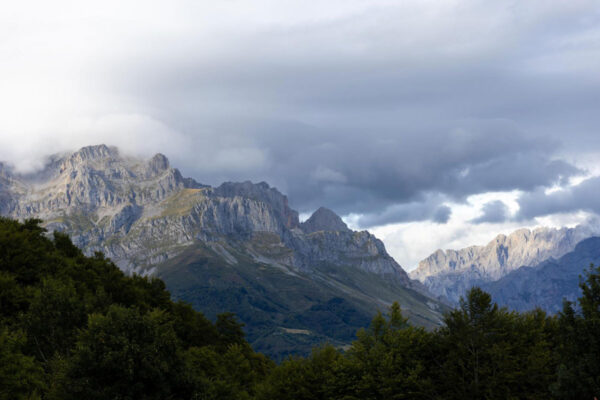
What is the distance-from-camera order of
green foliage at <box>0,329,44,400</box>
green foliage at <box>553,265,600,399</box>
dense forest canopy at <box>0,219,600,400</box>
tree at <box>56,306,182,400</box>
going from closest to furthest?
green foliage at <box>0,329,44,400</box> → tree at <box>56,306,182,400</box> → dense forest canopy at <box>0,219,600,400</box> → green foliage at <box>553,265,600,399</box>

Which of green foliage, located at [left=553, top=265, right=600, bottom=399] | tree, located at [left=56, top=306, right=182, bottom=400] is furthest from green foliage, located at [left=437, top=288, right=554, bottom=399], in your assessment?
tree, located at [left=56, top=306, right=182, bottom=400]

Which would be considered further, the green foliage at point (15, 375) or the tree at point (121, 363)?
the tree at point (121, 363)

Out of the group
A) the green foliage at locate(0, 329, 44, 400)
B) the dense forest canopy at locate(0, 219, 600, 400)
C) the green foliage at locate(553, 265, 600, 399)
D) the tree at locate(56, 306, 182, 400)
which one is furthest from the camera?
the green foliage at locate(553, 265, 600, 399)

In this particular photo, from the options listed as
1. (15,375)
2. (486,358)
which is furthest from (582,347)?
(15,375)

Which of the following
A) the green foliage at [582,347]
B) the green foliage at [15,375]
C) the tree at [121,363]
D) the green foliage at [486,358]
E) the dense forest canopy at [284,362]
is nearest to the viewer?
the green foliage at [15,375]

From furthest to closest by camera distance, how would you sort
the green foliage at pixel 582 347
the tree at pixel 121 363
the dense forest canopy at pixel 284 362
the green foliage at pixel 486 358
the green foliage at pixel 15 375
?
the green foliage at pixel 486 358, the green foliage at pixel 582 347, the dense forest canopy at pixel 284 362, the tree at pixel 121 363, the green foliage at pixel 15 375

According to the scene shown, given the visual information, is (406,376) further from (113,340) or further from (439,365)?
(113,340)

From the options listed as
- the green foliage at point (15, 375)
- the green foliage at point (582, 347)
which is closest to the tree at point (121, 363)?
the green foliage at point (15, 375)

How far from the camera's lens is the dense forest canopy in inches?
2347

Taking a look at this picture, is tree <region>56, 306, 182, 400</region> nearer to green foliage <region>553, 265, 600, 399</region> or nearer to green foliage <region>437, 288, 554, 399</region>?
green foliage <region>437, 288, 554, 399</region>

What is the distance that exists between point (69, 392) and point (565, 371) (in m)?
54.1

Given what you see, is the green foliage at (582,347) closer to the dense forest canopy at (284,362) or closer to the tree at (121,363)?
the dense forest canopy at (284,362)

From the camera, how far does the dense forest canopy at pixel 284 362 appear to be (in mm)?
59625

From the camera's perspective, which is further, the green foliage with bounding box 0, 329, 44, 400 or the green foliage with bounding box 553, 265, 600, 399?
the green foliage with bounding box 553, 265, 600, 399
